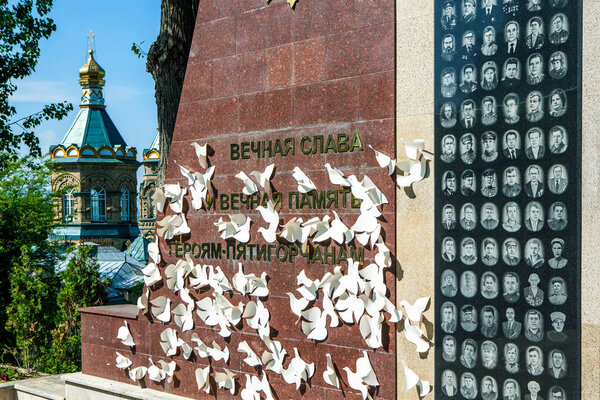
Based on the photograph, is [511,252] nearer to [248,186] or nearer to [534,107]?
[534,107]

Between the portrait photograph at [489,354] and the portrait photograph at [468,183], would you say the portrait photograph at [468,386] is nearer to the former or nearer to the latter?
the portrait photograph at [489,354]

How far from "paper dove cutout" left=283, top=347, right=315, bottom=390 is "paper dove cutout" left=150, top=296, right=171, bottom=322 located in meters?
1.70

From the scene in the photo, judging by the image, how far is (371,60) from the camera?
6148 millimetres

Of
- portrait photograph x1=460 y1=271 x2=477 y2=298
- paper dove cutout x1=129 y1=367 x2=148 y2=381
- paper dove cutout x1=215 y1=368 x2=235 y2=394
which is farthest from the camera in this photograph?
paper dove cutout x1=129 y1=367 x2=148 y2=381

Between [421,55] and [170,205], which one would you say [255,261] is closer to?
[170,205]

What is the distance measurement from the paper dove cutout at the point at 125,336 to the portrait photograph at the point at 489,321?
13.9 ft

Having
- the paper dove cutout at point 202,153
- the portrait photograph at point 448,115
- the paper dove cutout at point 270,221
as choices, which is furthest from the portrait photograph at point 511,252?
the paper dove cutout at point 202,153

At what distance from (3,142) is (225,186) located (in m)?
12.4

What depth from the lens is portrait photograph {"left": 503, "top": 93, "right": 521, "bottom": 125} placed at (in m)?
5.25

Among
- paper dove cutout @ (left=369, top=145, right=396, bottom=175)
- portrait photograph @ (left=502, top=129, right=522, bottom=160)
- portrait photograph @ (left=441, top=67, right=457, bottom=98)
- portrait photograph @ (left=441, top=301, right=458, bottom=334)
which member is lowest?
portrait photograph @ (left=441, top=301, right=458, bottom=334)

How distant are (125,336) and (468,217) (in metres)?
A: 4.38

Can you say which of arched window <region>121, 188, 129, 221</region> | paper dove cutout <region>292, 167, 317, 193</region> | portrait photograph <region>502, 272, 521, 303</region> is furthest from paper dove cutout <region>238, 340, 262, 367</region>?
arched window <region>121, 188, 129, 221</region>

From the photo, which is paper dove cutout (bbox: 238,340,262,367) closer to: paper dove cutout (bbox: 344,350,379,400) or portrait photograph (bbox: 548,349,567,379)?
paper dove cutout (bbox: 344,350,379,400)

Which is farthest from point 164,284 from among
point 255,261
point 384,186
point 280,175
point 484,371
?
point 484,371
